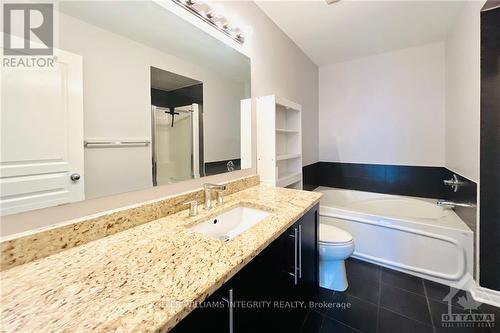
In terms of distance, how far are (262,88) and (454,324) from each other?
2224mm

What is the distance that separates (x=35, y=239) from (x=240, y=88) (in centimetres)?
145

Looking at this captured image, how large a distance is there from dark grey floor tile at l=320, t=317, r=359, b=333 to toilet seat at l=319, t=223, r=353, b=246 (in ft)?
1.69

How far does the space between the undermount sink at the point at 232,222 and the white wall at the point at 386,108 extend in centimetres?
231

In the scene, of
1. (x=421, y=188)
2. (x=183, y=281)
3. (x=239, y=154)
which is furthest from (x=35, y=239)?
(x=421, y=188)

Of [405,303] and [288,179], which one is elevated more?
[288,179]

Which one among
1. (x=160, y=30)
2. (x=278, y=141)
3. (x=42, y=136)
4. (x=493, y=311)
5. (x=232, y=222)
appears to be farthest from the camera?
(x=278, y=141)

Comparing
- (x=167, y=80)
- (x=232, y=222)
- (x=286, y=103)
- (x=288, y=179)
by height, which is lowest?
(x=232, y=222)

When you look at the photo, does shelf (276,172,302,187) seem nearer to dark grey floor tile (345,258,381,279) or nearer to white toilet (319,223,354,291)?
white toilet (319,223,354,291)

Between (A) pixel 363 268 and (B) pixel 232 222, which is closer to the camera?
(B) pixel 232 222

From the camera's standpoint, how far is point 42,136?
73cm

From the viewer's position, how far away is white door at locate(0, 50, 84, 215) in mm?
668

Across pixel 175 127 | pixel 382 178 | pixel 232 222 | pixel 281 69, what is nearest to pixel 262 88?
pixel 281 69

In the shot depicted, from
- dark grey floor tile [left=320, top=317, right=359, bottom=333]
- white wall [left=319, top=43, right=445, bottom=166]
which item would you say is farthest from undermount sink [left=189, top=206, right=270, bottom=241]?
white wall [left=319, top=43, right=445, bottom=166]

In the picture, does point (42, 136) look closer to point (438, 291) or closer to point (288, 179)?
point (288, 179)
